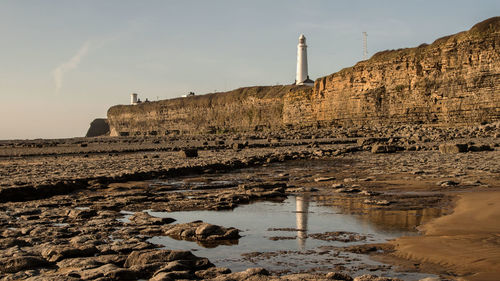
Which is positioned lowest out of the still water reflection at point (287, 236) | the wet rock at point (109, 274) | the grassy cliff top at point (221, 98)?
the still water reflection at point (287, 236)

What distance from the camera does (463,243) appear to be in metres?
6.29

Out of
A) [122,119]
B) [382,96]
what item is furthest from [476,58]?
[122,119]

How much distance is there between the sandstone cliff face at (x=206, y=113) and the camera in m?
76.6

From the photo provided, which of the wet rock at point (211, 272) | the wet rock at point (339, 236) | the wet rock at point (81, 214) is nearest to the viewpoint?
the wet rock at point (211, 272)

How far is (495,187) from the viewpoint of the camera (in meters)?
10.9

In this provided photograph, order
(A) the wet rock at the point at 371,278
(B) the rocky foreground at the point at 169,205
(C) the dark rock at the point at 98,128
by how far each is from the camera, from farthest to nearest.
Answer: (C) the dark rock at the point at 98,128 → (B) the rocky foreground at the point at 169,205 → (A) the wet rock at the point at 371,278

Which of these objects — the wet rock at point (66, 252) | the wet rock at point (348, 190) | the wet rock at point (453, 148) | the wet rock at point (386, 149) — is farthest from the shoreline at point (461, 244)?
the wet rock at point (386, 149)

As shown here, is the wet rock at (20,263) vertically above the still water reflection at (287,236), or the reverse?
the wet rock at (20,263)

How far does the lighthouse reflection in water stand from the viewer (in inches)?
279

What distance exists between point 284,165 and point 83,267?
14640 millimetres

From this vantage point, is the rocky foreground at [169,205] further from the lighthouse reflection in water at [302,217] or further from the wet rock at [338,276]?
the lighthouse reflection in water at [302,217]

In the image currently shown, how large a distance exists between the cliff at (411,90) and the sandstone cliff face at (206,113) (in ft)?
1.27

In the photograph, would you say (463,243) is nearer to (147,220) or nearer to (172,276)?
(172,276)

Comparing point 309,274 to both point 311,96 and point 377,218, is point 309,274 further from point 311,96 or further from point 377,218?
point 311,96
